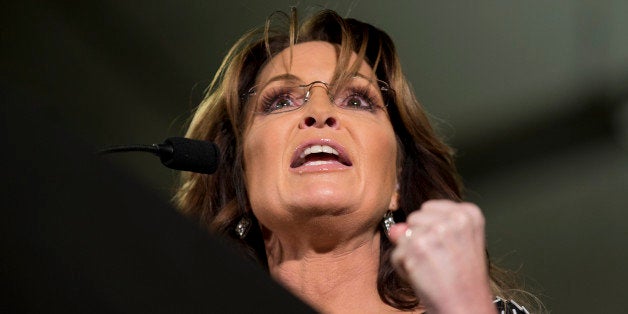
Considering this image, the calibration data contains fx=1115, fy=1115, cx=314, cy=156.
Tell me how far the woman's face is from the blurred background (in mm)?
879

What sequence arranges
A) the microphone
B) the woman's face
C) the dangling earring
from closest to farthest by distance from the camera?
1. the microphone
2. the woman's face
3. the dangling earring

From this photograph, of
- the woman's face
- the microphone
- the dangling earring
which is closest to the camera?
the microphone

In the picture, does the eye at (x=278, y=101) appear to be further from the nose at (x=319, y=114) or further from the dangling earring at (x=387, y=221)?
the dangling earring at (x=387, y=221)

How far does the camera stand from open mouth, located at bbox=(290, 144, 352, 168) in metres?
1.79

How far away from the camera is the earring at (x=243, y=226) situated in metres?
2.01

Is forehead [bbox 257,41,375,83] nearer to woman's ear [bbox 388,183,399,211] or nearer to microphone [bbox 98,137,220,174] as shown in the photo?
woman's ear [bbox 388,183,399,211]

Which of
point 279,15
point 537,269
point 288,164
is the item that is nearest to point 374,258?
point 288,164

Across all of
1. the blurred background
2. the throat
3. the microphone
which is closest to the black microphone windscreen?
the microphone

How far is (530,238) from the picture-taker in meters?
3.04

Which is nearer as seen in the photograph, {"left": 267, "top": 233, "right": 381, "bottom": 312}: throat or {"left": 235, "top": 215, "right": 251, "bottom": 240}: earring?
{"left": 267, "top": 233, "right": 381, "bottom": 312}: throat

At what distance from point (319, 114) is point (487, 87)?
127 centimetres

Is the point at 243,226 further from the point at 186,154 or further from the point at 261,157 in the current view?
the point at 186,154

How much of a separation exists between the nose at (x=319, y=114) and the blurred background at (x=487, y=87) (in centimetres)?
97

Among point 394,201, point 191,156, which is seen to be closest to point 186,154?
point 191,156
